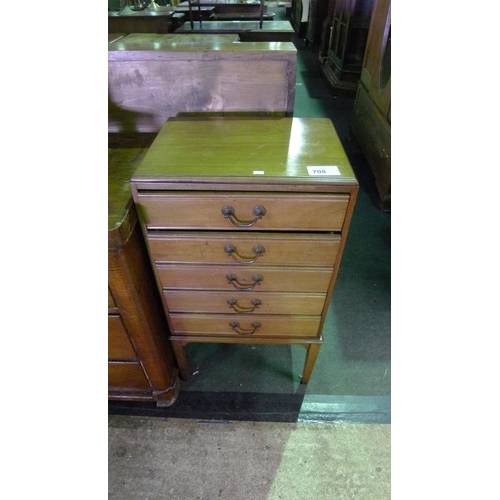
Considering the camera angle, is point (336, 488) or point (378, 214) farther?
point (378, 214)

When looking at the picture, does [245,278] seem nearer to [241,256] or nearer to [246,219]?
[241,256]

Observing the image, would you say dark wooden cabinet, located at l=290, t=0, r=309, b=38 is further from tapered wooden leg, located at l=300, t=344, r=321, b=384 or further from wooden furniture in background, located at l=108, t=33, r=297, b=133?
tapered wooden leg, located at l=300, t=344, r=321, b=384

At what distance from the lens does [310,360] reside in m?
1.11

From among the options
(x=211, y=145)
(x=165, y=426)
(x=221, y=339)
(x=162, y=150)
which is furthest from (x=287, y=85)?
(x=165, y=426)

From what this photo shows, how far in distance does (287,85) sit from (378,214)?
4.19ft

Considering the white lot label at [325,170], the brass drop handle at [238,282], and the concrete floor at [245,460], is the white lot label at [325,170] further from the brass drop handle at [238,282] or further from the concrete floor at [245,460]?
the concrete floor at [245,460]

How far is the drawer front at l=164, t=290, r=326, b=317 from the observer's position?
0.92 metres

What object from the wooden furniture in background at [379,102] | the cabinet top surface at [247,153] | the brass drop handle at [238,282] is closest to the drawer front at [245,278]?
the brass drop handle at [238,282]

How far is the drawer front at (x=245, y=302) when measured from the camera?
916 mm

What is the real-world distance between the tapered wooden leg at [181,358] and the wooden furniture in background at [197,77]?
29.6 inches

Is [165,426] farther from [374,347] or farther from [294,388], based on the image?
[374,347]

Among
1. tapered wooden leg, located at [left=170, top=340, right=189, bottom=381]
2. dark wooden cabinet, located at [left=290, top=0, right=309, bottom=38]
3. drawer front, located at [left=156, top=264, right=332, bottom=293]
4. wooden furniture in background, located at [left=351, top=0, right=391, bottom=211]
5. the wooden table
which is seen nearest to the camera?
drawer front, located at [left=156, top=264, right=332, bottom=293]

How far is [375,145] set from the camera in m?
2.15

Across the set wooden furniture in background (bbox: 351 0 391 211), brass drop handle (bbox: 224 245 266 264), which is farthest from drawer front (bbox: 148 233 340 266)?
wooden furniture in background (bbox: 351 0 391 211)
